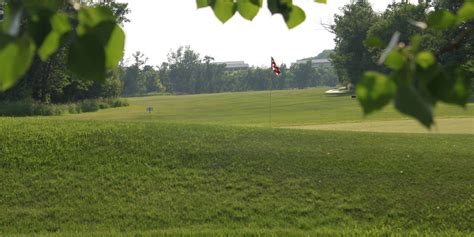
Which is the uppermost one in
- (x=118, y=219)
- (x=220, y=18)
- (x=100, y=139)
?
(x=220, y=18)

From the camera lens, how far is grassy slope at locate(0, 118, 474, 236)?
6.92m

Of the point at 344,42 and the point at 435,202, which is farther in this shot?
the point at 344,42

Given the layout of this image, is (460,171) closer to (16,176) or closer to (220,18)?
(16,176)

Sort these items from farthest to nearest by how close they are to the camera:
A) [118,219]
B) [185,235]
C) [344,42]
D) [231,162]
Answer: [344,42] < [231,162] < [118,219] < [185,235]

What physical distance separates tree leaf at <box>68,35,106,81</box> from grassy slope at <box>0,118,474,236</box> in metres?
5.79

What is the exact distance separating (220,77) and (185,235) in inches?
4404

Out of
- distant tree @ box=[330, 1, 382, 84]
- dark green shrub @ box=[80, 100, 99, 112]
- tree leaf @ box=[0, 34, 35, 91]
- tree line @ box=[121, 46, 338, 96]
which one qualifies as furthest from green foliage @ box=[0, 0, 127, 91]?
tree line @ box=[121, 46, 338, 96]

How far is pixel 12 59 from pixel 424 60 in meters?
0.50

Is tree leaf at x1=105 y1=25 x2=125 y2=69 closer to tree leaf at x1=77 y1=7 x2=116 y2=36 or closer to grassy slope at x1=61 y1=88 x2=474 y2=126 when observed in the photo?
tree leaf at x1=77 y1=7 x2=116 y2=36

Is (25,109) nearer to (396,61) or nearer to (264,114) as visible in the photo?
(264,114)

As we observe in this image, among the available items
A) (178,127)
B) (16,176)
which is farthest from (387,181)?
(16,176)

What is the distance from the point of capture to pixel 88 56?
2.30 feet

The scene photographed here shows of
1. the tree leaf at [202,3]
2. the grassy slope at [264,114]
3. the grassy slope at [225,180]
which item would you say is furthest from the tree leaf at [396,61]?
the grassy slope at [264,114]

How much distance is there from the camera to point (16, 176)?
840 cm
